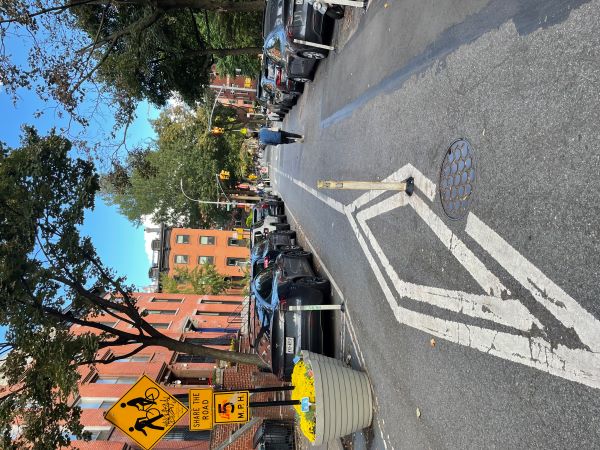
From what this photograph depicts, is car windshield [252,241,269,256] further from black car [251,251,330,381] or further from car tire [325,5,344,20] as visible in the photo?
car tire [325,5,344,20]

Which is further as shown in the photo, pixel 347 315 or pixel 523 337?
pixel 347 315

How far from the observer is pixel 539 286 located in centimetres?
385

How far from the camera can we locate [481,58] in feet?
16.3

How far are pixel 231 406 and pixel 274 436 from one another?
27.8 ft

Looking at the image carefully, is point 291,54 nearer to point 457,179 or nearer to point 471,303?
point 457,179

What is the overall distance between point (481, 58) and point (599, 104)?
1.86m

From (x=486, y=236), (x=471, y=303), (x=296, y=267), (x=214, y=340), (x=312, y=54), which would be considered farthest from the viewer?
(x=214, y=340)

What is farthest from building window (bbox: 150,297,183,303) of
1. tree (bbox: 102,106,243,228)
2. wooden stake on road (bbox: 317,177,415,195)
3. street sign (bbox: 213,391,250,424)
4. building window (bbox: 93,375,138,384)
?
wooden stake on road (bbox: 317,177,415,195)

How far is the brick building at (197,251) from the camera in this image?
1847 inches

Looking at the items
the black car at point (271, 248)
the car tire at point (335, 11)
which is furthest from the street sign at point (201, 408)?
the car tire at point (335, 11)

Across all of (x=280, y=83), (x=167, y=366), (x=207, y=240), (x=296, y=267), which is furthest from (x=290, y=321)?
(x=207, y=240)

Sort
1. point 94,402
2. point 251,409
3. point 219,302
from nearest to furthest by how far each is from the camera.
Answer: point 251,409 → point 94,402 → point 219,302

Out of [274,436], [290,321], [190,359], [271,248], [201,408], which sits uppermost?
[271,248]

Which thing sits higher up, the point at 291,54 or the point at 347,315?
the point at 291,54
